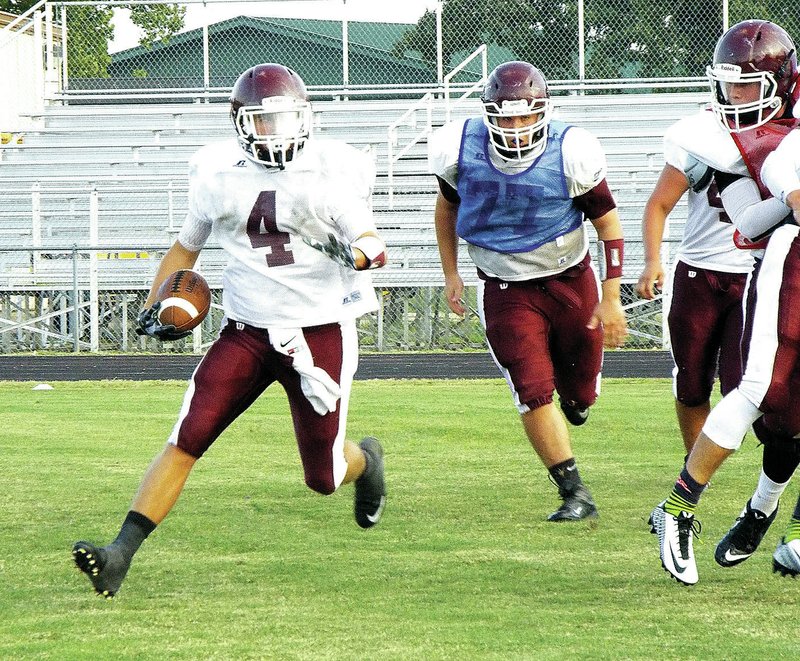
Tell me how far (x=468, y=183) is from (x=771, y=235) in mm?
1651

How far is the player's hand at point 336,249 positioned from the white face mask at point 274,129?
286mm

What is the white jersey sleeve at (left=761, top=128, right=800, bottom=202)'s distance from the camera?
3738 millimetres

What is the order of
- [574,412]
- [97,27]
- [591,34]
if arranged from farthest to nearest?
[97,27] → [591,34] → [574,412]

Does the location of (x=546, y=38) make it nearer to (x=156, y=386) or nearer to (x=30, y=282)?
(x=30, y=282)

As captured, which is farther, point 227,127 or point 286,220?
point 227,127

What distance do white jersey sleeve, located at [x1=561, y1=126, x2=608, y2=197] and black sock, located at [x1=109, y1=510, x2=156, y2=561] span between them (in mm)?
2189

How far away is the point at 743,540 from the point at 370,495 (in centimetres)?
144

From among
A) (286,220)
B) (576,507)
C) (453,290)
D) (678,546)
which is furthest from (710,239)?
(286,220)

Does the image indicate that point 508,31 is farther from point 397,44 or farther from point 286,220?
point 286,220

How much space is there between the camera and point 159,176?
15.8m

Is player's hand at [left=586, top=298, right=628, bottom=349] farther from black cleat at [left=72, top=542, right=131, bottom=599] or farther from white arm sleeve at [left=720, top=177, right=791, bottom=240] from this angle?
black cleat at [left=72, top=542, right=131, bottom=599]

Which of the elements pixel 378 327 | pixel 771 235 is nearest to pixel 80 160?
pixel 378 327

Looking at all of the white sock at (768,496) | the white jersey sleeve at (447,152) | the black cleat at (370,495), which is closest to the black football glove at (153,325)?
the black cleat at (370,495)

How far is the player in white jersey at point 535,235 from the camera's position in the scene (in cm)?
516
